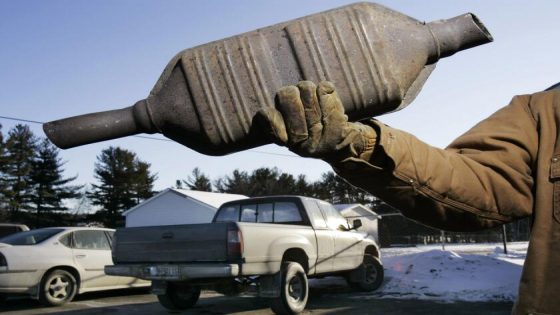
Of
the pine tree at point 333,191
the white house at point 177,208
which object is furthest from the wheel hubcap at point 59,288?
the pine tree at point 333,191

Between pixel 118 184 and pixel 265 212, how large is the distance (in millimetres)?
50424

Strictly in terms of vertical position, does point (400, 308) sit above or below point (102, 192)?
below

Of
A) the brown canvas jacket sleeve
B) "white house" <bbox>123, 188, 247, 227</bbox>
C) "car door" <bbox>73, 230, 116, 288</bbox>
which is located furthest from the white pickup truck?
"white house" <bbox>123, 188, 247, 227</bbox>

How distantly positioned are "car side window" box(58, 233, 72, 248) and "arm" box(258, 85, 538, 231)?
9.01 m

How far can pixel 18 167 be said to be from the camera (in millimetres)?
49875

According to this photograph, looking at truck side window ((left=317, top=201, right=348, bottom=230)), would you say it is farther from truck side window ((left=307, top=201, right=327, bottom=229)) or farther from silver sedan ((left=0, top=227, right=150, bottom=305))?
silver sedan ((left=0, top=227, right=150, bottom=305))

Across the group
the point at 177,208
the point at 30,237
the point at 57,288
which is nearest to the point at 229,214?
the point at 57,288

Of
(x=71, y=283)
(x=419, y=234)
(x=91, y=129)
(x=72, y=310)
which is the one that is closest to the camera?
(x=91, y=129)

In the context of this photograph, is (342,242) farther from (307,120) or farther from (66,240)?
(307,120)

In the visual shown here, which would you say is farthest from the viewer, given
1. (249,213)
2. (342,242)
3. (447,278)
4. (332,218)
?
(447,278)

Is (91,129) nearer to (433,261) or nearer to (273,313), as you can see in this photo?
(273,313)

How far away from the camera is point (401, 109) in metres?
1.84

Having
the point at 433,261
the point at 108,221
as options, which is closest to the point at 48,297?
the point at 433,261

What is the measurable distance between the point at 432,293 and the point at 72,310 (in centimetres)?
629
